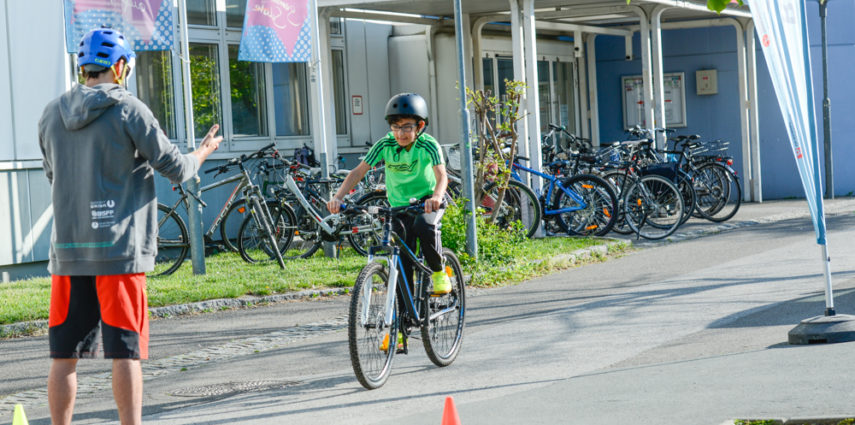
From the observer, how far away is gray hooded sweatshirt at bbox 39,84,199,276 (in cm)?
492

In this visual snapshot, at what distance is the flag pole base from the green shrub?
5.05 m

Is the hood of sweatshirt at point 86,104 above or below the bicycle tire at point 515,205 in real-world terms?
above

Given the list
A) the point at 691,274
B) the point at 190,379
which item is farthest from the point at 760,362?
the point at 691,274

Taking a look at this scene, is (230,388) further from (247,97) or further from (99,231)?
(247,97)

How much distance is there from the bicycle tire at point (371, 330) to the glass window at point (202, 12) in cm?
967

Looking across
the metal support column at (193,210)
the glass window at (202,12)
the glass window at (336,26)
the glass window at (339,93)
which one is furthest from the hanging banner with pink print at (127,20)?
the glass window at (339,93)

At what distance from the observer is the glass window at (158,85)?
1510 cm

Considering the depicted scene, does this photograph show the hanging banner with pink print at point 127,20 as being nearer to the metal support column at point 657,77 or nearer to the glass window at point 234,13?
the glass window at point 234,13

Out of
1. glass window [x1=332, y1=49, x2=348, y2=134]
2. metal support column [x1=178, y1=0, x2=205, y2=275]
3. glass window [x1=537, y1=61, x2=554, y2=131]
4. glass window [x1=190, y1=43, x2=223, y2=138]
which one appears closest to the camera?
metal support column [x1=178, y1=0, x2=205, y2=275]

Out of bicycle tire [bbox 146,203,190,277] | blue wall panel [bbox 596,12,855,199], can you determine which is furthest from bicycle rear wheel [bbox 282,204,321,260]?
blue wall panel [bbox 596,12,855,199]

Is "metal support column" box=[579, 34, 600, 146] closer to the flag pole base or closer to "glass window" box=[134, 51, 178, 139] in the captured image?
"glass window" box=[134, 51, 178, 139]

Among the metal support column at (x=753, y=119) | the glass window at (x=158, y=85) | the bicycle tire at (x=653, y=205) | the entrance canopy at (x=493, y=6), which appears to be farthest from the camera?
the metal support column at (x=753, y=119)

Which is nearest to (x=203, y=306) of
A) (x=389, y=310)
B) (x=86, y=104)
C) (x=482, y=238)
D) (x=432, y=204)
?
(x=482, y=238)

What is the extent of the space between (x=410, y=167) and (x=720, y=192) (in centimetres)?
1085
